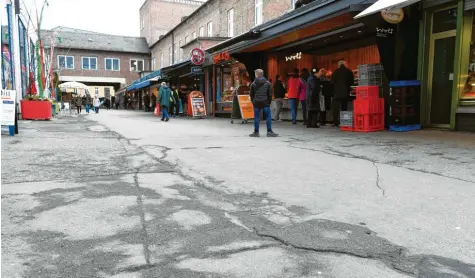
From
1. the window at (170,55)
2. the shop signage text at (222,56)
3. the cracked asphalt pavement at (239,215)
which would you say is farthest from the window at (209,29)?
the cracked asphalt pavement at (239,215)

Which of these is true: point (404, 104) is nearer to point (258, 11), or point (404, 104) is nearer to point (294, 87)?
point (294, 87)

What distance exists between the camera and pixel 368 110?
9.77 m

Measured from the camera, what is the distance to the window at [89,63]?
52.2m

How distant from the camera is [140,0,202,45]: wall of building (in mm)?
50844

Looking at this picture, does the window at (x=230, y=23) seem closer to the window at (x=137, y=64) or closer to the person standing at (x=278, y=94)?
the person standing at (x=278, y=94)

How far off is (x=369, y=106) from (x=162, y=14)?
4634 centimetres

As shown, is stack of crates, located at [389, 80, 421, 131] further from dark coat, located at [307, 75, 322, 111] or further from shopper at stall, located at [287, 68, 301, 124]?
shopper at stall, located at [287, 68, 301, 124]

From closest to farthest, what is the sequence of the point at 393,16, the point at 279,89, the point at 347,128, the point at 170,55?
the point at 393,16 → the point at 347,128 → the point at 279,89 → the point at 170,55

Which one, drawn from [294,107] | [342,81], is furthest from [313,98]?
[294,107]

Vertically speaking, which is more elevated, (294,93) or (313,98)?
(294,93)

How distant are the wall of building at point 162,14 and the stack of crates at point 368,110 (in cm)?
4582

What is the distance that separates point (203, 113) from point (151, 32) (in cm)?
3661

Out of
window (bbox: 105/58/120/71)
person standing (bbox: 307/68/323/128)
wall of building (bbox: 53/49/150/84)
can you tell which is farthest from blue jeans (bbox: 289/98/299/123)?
window (bbox: 105/58/120/71)

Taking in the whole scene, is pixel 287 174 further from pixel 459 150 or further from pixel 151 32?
pixel 151 32
